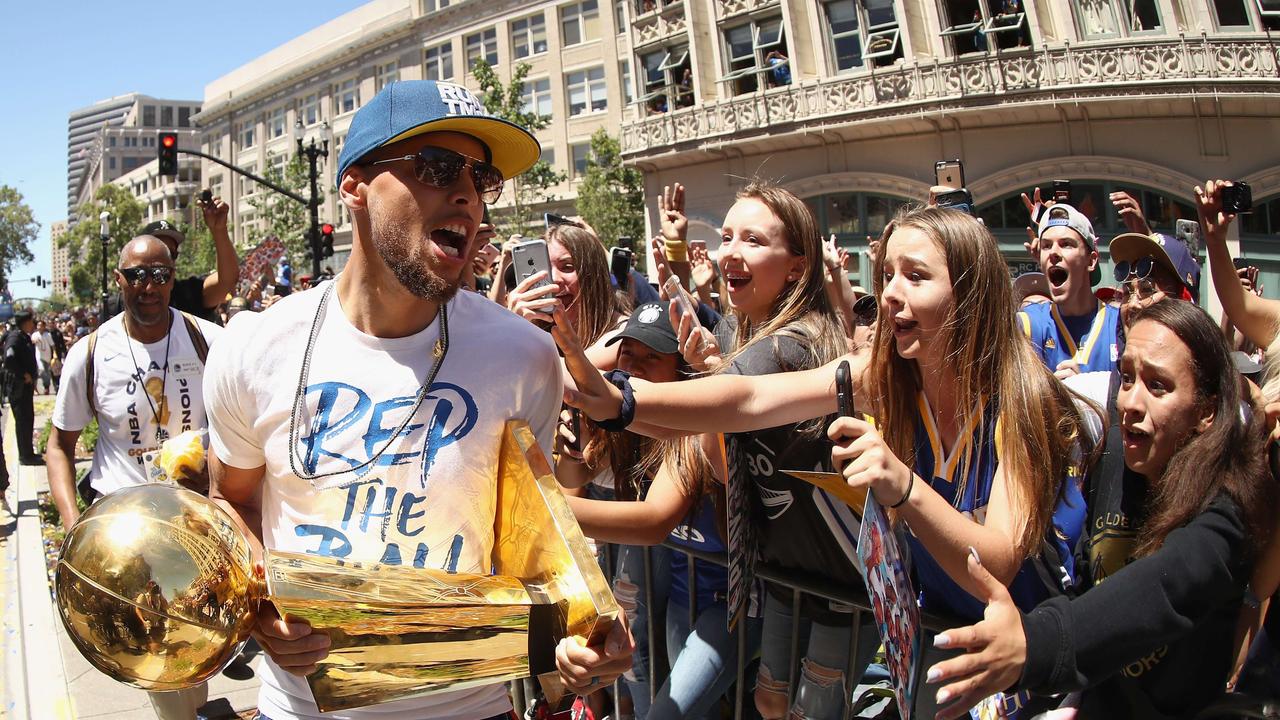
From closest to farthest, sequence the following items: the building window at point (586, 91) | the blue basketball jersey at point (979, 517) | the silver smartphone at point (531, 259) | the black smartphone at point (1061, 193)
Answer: the blue basketball jersey at point (979, 517), the silver smartphone at point (531, 259), the black smartphone at point (1061, 193), the building window at point (586, 91)

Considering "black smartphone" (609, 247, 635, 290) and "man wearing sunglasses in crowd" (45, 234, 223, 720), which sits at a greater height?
"black smartphone" (609, 247, 635, 290)

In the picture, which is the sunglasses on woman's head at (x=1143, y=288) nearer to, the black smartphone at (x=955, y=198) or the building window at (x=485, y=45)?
the black smartphone at (x=955, y=198)

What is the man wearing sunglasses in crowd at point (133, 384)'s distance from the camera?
454cm

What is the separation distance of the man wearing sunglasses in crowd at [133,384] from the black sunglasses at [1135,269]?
4650 mm

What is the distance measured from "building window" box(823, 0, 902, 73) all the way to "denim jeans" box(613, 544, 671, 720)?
71.9 ft

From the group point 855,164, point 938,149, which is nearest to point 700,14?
point 855,164

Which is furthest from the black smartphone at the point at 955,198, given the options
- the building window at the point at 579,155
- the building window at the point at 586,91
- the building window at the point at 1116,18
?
the building window at the point at 586,91

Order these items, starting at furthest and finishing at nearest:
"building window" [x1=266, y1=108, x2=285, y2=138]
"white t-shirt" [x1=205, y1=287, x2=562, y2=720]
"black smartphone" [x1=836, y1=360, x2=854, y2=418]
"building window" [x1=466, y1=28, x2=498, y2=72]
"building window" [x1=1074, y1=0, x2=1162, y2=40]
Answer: "building window" [x1=266, y1=108, x2=285, y2=138]
"building window" [x1=466, y1=28, x2=498, y2=72]
"building window" [x1=1074, y1=0, x2=1162, y2=40]
"white t-shirt" [x1=205, y1=287, x2=562, y2=720]
"black smartphone" [x1=836, y1=360, x2=854, y2=418]

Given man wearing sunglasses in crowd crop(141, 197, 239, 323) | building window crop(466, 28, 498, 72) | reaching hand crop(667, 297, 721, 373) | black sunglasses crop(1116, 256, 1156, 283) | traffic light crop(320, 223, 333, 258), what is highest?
building window crop(466, 28, 498, 72)

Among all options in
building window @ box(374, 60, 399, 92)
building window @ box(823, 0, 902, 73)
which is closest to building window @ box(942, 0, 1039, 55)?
building window @ box(823, 0, 902, 73)

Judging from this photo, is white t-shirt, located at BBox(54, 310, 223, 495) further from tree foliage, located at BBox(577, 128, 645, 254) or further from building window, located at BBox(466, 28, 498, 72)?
building window, located at BBox(466, 28, 498, 72)

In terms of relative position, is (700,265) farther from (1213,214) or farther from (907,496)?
(907,496)

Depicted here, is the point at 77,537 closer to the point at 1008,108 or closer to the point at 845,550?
the point at 845,550

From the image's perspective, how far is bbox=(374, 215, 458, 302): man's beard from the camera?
2.11 metres
